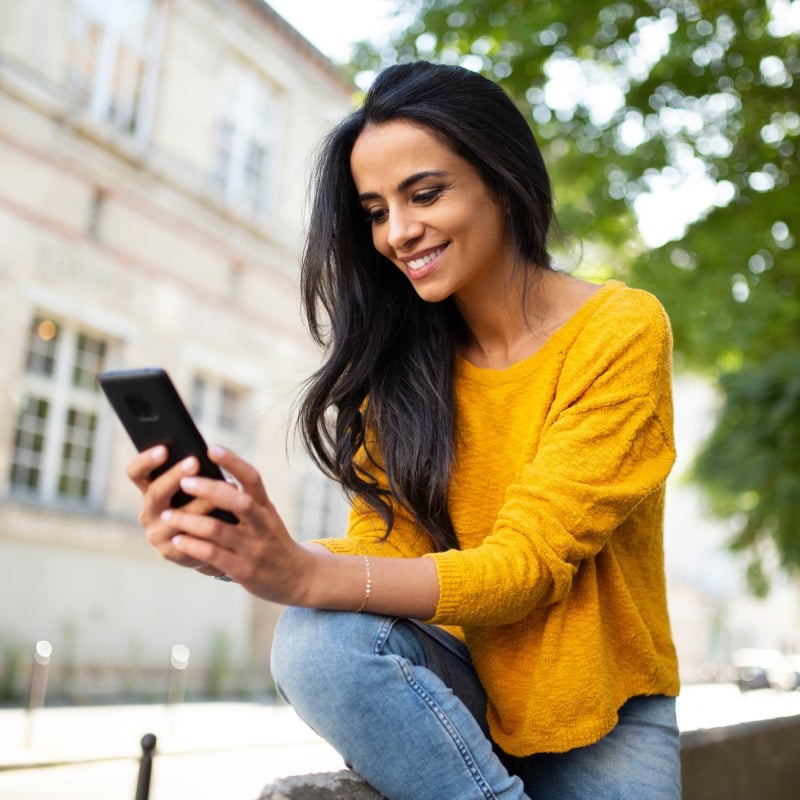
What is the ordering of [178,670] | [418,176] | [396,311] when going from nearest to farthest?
1. [418,176]
2. [396,311]
3. [178,670]

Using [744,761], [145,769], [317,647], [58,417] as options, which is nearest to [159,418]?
[317,647]

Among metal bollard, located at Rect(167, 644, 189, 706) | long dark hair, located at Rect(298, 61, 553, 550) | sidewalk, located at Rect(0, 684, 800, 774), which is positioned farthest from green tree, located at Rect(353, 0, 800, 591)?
metal bollard, located at Rect(167, 644, 189, 706)

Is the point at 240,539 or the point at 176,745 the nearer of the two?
the point at 240,539

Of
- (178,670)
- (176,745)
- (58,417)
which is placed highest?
(58,417)

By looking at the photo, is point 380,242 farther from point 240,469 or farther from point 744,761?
point 744,761

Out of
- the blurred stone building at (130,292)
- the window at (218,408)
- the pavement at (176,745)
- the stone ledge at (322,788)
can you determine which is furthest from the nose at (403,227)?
the window at (218,408)

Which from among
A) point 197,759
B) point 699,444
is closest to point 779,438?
point 699,444

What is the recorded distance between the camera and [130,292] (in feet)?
39.0

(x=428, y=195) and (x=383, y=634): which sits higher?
(x=428, y=195)

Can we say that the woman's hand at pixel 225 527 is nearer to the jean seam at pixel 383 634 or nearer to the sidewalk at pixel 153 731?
the jean seam at pixel 383 634

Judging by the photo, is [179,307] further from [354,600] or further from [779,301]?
[354,600]

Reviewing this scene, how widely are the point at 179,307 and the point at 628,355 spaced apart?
37.3ft

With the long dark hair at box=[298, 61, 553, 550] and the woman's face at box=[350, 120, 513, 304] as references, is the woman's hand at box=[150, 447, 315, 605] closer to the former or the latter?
the long dark hair at box=[298, 61, 553, 550]

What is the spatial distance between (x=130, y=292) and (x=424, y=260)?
10.5 m
